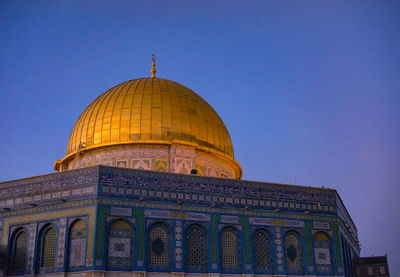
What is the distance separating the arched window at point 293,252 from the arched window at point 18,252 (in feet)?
30.1

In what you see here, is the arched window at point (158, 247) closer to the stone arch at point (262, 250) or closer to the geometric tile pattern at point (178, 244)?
the geometric tile pattern at point (178, 244)

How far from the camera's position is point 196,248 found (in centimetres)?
1719

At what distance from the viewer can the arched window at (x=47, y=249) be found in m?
16.2

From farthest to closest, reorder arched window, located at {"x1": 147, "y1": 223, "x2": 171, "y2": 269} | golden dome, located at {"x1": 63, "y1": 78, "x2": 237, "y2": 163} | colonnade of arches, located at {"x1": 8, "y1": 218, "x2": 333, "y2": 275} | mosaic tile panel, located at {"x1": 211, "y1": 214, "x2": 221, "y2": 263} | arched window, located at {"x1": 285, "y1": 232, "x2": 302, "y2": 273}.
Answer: golden dome, located at {"x1": 63, "y1": 78, "x2": 237, "y2": 163}, arched window, located at {"x1": 285, "y1": 232, "x2": 302, "y2": 273}, mosaic tile panel, located at {"x1": 211, "y1": 214, "x2": 221, "y2": 263}, arched window, located at {"x1": 147, "y1": 223, "x2": 171, "y2": 269}, colonnade of arches, located at {"x1": 8, "y1": 218, "x2": 333, "y2": 275}

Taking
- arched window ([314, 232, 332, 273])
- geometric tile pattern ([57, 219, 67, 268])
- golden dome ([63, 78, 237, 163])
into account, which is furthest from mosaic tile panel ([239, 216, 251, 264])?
geometric tile pattern ([57, 219, 67, 268])

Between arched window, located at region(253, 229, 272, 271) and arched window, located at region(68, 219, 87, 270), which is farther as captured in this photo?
arched window, located at region(253, 229, 272, 271)

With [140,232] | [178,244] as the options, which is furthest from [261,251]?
[140,232]

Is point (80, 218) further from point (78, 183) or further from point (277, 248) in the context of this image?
point (277, 248)

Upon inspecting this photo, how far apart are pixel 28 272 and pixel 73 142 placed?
23.1ft

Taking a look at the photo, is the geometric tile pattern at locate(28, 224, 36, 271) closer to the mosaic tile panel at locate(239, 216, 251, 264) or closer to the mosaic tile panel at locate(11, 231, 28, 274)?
the mosaic tile panel at locate(11, 231, 28, 274)

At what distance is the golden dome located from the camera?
68.2ft

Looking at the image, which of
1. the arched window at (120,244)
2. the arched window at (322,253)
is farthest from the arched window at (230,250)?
the arched window at (120,244)

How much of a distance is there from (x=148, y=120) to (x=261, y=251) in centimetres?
710

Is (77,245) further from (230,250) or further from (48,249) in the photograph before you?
(230,250)
